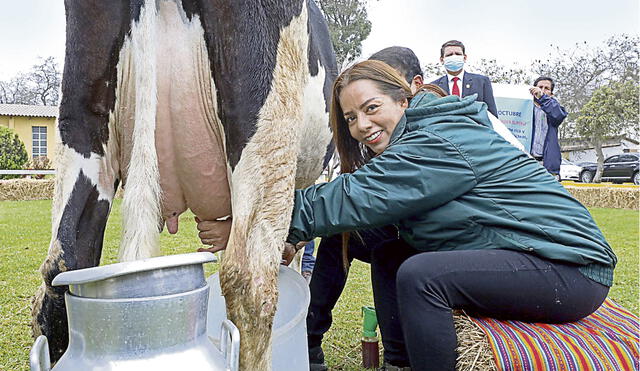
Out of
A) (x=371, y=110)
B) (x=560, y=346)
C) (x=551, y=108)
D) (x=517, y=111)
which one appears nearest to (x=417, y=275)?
(x=560, y=346)

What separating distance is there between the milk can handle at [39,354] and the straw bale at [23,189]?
55.7ft

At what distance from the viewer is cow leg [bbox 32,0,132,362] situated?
1.86 metres

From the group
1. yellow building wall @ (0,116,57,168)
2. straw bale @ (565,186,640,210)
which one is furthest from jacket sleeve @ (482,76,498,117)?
yellow building wall @ (0,116,57,168)

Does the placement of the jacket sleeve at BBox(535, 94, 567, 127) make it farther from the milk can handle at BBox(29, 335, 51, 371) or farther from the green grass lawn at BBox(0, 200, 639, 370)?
the milk can handle at BBox(29, 335, 51, 371)

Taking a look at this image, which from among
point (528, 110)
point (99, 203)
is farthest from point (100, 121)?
point (528, 110)

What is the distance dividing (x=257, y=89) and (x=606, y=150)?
2016 inches

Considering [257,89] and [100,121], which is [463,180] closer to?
[257,89]

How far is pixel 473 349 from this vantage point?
1.94 metres

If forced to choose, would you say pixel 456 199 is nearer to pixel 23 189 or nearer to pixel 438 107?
pixel 438 107

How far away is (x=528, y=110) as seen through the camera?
666 centimetres

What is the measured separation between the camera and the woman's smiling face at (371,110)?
2318 millimetres

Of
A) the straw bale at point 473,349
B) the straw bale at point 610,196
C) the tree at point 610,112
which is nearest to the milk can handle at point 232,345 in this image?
the straw bale at point 473,349

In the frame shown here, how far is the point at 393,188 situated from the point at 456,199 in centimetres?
25

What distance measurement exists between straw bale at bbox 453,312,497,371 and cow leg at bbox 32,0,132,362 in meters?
1.25
